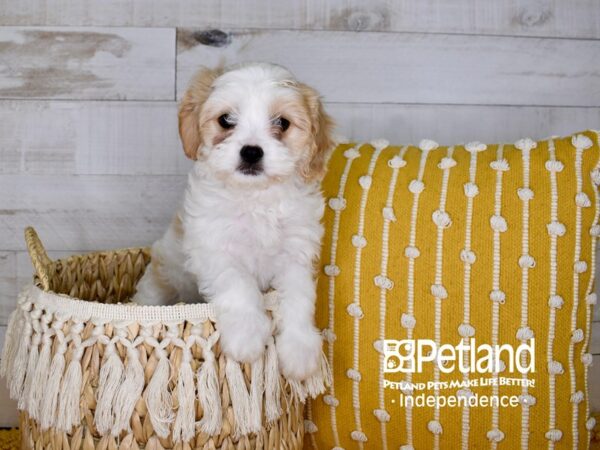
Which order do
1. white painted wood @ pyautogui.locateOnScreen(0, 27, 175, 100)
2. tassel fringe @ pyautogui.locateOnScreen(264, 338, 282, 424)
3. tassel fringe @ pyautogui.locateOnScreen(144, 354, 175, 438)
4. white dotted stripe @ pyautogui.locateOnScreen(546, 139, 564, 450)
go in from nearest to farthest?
tassel fringe @ pyautogui.locateOnScreen(144, 354, 175, 438)
tassel fringe @ pyautogui.locateOnScreen(264, 338, 282, 424)
white dotted stripe @ pyautogui.locateOnScreen(546, 139, 564, 450)
white painted wood @ pyautogui.locateOnScreen(0, 27, 175, 100)

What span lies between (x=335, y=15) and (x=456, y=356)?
4.40 ft

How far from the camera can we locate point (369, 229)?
1642 millimetres

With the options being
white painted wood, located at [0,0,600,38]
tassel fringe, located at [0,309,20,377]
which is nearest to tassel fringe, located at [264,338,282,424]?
tassel fringe, located at [0,309,20,377]

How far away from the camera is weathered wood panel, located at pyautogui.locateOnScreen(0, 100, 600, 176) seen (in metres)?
2.34

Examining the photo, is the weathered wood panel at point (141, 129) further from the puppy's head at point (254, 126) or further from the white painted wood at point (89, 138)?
the puppy's head at point (254, 126)

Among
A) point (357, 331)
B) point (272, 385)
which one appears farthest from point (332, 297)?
point (272, 385)

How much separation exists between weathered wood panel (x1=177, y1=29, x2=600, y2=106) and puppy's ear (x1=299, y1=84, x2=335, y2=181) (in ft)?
2.38

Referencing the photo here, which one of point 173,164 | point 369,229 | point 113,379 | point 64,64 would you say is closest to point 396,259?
point 369,229

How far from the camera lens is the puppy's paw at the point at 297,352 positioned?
4.73ft

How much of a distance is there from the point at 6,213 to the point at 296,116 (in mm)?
1342

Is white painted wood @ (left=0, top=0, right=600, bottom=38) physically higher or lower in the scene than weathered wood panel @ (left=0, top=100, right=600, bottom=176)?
higher

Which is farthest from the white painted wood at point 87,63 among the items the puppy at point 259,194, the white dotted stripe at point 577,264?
the white dotted stripe at point 577,264

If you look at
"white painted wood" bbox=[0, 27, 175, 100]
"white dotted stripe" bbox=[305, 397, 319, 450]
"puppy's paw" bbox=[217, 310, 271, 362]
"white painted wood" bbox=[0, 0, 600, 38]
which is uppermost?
"white painted wood" bbox=[0, 0, 600, 38]

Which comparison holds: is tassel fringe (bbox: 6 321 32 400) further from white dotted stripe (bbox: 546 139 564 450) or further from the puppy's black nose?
white dotted stripe (bbox: 546 139 564 450)
